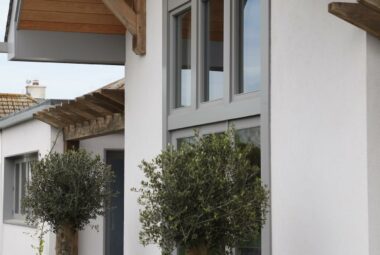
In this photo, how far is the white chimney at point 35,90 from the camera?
2877 centimetres

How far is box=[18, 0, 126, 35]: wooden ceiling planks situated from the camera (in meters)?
12.7

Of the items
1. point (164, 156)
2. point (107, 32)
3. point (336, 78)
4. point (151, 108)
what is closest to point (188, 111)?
point (151, 108)

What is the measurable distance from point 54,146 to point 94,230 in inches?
60.3

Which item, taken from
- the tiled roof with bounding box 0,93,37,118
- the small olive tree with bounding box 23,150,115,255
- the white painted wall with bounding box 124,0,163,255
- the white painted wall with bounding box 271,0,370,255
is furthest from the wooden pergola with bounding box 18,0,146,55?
the tiled roof with bounding box 0,93,37,118

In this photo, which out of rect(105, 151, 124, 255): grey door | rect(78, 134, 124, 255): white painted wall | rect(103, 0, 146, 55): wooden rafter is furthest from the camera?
rect(105, 151, 124, 255): grey door

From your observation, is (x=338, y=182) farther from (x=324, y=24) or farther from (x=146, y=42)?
(x=146, y=42)

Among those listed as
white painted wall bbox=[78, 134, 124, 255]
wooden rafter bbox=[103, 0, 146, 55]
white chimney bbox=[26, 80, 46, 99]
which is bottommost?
white painted wall bbox=[78, 134, 124, 255]

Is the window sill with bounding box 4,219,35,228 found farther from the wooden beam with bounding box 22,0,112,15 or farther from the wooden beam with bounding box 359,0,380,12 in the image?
the wooden beam with bounding box 359,0,380,12

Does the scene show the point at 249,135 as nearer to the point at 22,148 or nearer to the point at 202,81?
the point at 202,81

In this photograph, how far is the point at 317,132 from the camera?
6.82 meters

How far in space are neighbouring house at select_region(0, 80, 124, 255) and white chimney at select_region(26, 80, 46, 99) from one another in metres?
9.47

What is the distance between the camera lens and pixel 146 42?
10.7 meters

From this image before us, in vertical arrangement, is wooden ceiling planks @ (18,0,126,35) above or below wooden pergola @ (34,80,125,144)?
above

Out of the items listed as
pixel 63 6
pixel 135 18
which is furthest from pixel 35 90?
pixel 135 18
